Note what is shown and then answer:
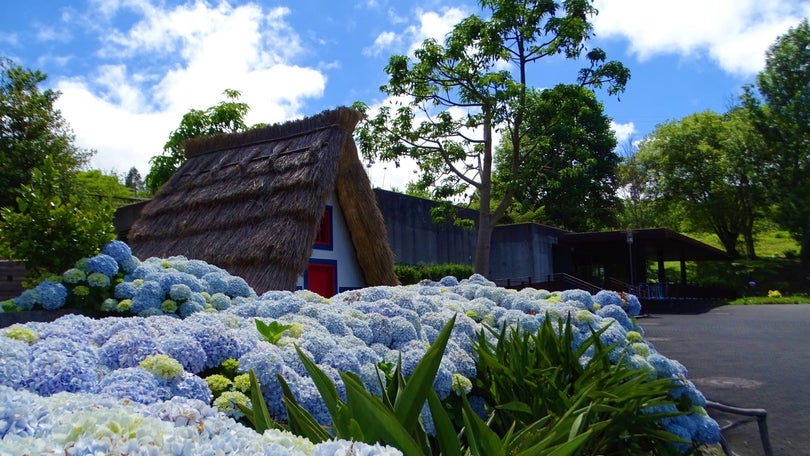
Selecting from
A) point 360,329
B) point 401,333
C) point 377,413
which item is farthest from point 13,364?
point 401,333

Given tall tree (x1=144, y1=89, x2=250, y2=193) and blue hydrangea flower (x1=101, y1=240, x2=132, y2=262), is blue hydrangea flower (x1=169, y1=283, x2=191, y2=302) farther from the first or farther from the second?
tall tree (x1=144, y1=89, x2=250, y2=193)

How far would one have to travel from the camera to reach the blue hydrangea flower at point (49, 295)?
497cm

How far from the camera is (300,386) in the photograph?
10.00ft

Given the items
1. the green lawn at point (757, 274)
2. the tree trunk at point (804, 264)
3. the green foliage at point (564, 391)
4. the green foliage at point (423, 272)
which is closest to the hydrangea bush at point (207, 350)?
the green foliage at point (564, 391)

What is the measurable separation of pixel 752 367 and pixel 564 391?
7.85 meters

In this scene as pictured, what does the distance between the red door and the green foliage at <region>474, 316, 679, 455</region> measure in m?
7.47

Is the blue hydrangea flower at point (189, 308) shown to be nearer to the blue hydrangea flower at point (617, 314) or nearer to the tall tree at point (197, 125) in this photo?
the blue hydrangea flower at point (617, 314)

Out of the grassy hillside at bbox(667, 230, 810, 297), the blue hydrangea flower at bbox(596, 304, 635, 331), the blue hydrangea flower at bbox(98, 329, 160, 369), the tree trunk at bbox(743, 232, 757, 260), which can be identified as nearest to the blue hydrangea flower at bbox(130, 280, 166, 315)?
the blue hydrangea flower at bbox(98, 329, 160, 369)

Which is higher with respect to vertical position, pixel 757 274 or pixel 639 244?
pixel 639 244

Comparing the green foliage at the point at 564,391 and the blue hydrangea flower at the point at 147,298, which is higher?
the blue hydrangea flower at the point at 147,298

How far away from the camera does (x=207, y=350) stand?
10.5ft

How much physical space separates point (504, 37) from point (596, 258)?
20904mm

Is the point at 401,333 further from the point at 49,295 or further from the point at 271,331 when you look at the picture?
the point at 49,295

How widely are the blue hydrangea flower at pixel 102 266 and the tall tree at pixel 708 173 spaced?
142 ft
